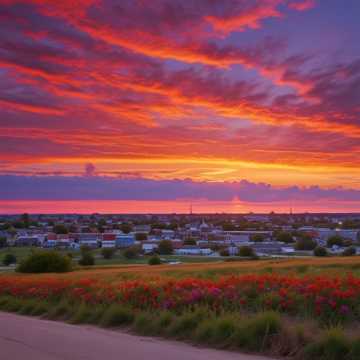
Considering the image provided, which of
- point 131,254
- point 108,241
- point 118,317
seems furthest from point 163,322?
point 108,241

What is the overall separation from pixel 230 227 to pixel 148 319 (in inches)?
6005

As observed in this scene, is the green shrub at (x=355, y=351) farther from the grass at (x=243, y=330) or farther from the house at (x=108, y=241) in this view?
the house at (x=108, y=241)

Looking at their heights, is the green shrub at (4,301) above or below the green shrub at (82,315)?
below

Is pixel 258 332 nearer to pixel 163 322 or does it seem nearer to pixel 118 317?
pixel 163 322

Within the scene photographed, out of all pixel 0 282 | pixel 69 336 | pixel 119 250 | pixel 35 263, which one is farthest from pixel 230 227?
pixel 69 336

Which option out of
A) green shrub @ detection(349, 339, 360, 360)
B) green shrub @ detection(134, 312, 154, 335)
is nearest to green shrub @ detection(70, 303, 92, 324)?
green shrub @ detection(134, 312, 154, 335)

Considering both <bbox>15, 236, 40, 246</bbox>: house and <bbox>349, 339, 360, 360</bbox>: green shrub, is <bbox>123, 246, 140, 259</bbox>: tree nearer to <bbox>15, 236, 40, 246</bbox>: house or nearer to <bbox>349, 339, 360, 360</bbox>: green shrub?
<bbox>15, 236, 40, 246</bbox>: house

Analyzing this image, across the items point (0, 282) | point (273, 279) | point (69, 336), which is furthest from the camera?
point (0, 282)

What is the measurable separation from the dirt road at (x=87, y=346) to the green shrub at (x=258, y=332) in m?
0.44

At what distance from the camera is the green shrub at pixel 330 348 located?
968cm

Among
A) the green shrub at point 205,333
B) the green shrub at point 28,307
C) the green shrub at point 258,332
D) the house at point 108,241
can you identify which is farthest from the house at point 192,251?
the green shrub at point 258,332

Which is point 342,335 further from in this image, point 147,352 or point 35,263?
point 35,263

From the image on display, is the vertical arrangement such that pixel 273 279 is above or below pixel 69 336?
above

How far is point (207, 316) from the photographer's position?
1262 centimetres
